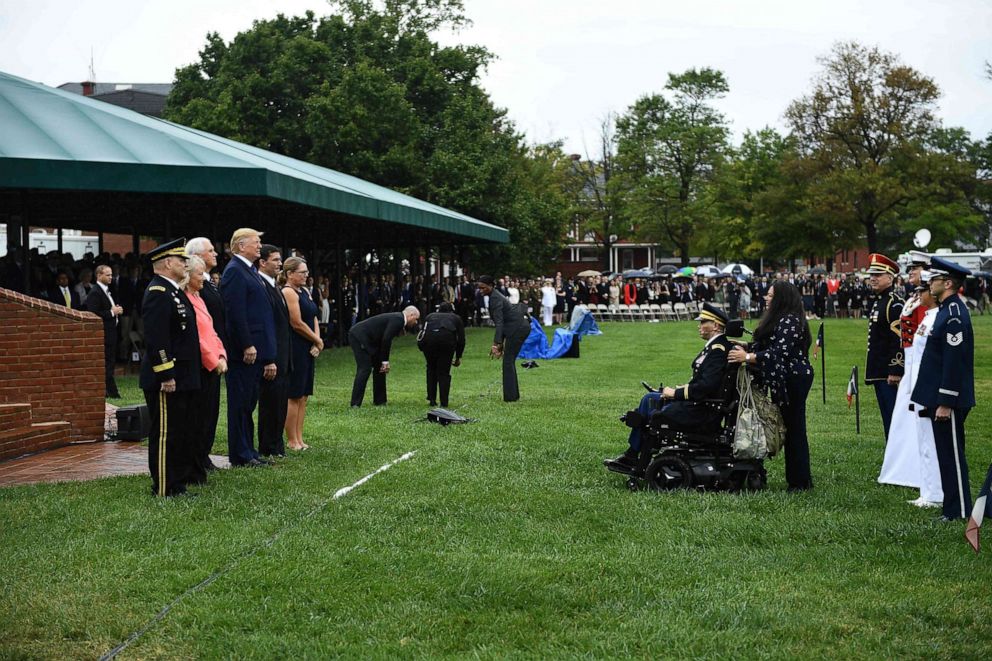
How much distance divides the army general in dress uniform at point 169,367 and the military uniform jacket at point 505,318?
321 inches

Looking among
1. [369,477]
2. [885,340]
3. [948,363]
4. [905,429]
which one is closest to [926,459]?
[905,429]

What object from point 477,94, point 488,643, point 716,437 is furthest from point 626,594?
point 477,94

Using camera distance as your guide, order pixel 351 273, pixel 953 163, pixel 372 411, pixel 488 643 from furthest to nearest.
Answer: pixel 953 163, pixel 351 273, pixel 372 411, pixel 488 643

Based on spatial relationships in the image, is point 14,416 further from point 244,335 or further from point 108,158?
point 108,158

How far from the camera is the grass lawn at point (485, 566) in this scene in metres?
5.41

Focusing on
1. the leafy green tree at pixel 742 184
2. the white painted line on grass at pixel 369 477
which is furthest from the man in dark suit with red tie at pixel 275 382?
the leafy green tree at pixel 742 184

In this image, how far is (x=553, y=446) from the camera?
11.6 meters

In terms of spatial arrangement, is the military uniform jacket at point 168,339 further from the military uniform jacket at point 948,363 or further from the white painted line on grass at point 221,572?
the military uniform jacket at point 948,363

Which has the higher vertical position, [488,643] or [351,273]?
[351,273]

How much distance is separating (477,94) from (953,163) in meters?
26.1

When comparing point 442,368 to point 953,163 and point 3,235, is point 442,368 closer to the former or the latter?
point 3,235

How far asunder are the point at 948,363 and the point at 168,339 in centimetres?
532

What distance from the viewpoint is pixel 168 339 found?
849cm

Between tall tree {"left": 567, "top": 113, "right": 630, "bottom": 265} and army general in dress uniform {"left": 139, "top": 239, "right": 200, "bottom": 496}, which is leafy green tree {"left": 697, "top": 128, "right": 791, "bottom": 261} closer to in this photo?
tall tree {"left": 567, "top": 113, "right": 630, "bottom": 265}
